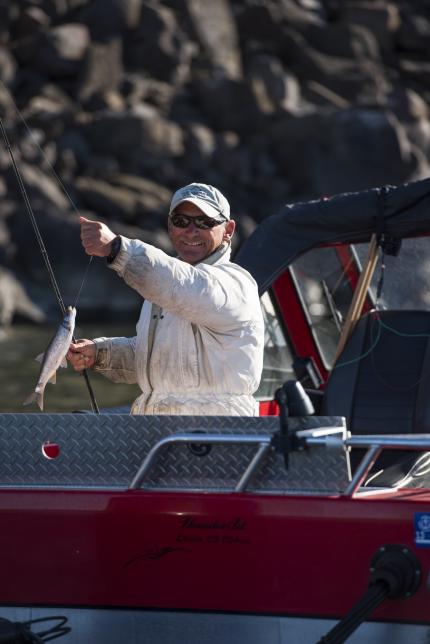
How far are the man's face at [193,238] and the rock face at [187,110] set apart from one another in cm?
2677

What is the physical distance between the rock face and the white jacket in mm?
26822

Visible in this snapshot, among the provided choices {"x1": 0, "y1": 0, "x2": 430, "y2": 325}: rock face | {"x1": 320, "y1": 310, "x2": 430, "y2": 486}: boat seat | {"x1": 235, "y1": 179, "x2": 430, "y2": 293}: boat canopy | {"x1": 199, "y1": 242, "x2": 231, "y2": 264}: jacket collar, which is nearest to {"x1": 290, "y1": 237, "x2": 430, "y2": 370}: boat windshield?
{"x1": 235, "y1": 179, "x2": 430, "y2": 293}: boat canopy

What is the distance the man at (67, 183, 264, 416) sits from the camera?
477 cm

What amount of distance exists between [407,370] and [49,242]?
2661 cm

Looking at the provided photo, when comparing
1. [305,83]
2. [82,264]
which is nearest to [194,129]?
[305,83]

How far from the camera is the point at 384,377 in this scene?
6863mm

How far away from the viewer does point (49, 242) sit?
3284cm

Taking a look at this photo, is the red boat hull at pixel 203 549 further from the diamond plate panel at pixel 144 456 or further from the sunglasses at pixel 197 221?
the sunglasses at pixel 197 221

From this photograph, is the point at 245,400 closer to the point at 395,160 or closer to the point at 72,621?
the point at 72,621

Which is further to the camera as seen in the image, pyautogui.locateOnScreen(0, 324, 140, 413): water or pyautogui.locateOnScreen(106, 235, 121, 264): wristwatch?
pyautogui.locateOnScreen(0, 324, 140, 413): water

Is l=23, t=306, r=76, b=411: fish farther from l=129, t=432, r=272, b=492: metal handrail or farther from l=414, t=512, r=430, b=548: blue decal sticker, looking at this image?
l=414, t=512, r=430, b=548: blue decal sticker

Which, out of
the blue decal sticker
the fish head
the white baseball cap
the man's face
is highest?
the white baseball cap

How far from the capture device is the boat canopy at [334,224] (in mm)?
7426

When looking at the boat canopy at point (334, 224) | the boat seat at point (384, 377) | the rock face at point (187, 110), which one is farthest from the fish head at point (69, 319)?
the rock face at point (187, 110)
